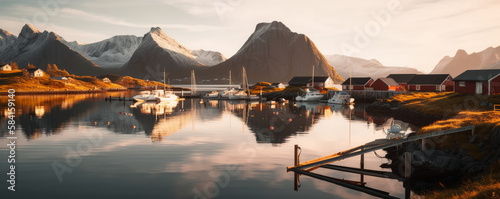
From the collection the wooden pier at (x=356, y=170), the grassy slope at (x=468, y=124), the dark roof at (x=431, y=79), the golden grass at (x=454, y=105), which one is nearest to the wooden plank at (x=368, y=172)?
the wooden pier at (x=356, y=170)

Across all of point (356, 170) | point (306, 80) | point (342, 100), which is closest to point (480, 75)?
point (342, 100)

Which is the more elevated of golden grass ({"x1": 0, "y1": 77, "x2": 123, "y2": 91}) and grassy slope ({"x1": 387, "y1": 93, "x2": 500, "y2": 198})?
golden grass ({"x1": 0, "y1": 77, "x2": 123, "y2": 91})

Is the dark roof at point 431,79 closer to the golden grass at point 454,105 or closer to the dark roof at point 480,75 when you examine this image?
the dark roof at point 480,75

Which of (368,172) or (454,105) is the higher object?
(454,105)

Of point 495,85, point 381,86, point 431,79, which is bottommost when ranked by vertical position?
point 495,85

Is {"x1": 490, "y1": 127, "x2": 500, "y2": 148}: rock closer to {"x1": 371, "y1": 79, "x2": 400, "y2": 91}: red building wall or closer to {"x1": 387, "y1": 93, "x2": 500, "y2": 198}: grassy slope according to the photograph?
{"x1": 387, "y1": 93, "x2": 500, "y2": 198}: grassy slope

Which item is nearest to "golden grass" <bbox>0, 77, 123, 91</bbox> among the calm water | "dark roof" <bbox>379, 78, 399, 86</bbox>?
the calm water

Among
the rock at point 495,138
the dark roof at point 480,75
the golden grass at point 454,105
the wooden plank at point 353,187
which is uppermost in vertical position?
the dark roof at point 480,75

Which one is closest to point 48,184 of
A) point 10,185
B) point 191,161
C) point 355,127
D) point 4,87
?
point 10,185

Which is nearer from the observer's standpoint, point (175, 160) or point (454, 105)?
point (175, 160)

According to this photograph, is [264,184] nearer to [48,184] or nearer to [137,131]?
[48,184]

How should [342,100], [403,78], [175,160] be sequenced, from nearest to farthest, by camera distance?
1. [175,160]
2. [342,100]
3. [403,78]

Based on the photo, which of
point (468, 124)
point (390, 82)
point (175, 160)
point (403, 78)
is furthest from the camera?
point (403, 78)

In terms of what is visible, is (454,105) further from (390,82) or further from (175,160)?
(390,82)
